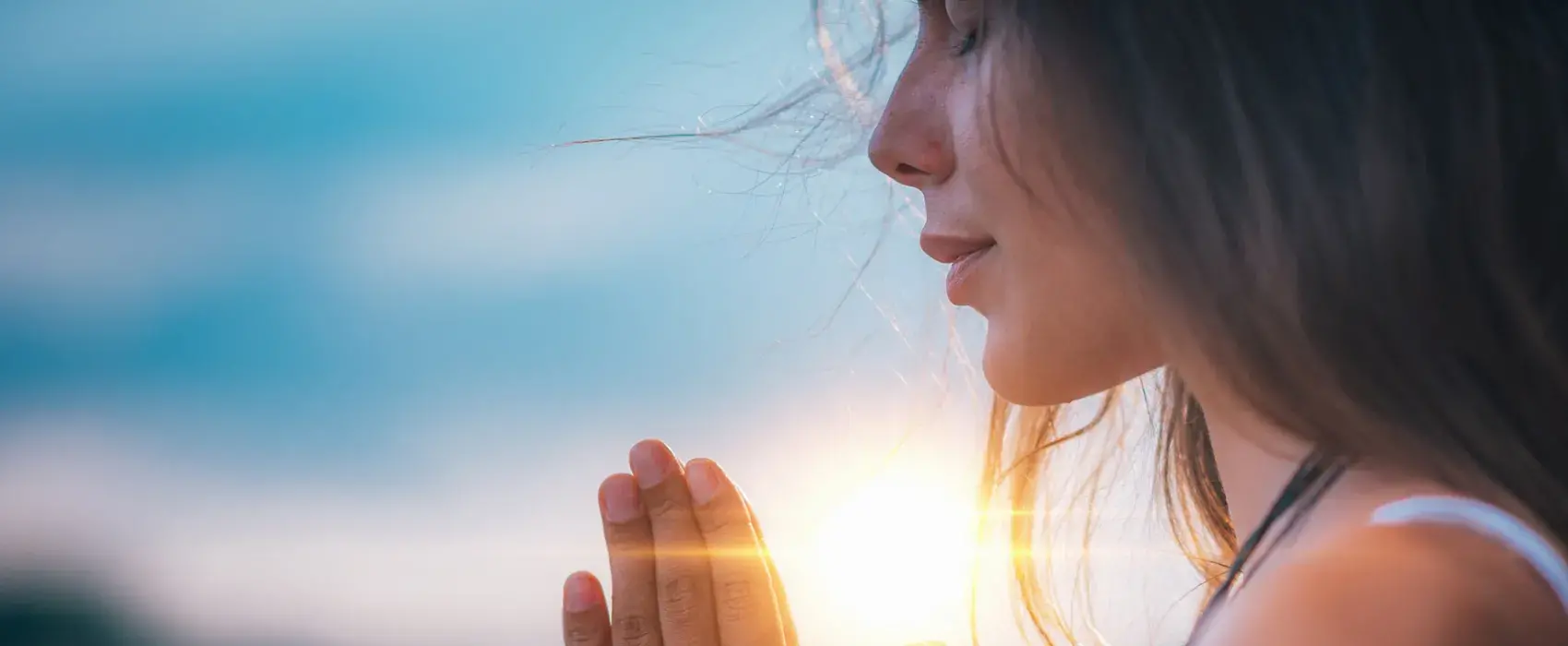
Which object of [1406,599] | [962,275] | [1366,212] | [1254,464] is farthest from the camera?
[962,275]

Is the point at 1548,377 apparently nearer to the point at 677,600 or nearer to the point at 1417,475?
the point at 1417,475

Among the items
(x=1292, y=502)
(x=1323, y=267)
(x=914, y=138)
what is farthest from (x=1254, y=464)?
(x=914, y=138)

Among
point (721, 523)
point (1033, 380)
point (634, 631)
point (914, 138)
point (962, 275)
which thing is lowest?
point (634, 631)

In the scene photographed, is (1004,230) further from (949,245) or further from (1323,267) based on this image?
(1323,267)

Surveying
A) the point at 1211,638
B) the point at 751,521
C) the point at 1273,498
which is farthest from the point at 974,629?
the point at 1211,638

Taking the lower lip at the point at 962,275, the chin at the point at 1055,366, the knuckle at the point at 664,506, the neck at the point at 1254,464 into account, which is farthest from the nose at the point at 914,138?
the knuckle at the point at 664,506

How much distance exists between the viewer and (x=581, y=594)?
167cm

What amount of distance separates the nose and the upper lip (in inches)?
2.9

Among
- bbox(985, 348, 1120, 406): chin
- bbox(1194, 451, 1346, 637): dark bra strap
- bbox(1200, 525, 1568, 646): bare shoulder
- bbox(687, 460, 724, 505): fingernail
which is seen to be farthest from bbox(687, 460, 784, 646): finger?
bbox(1200, 525, 1568, 646): bare shoulder

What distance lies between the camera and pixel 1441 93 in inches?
48.8

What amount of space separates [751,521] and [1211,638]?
32.5 inches

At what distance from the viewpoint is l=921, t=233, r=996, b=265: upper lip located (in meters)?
1.61

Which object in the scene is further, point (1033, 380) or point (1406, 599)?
point (1033, 380)

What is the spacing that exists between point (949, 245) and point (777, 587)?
1.75 ft
